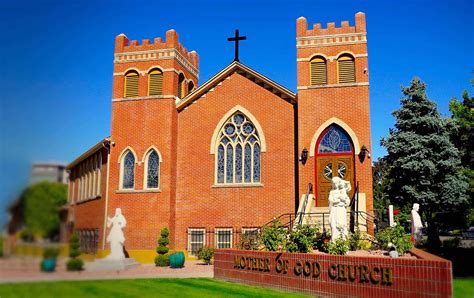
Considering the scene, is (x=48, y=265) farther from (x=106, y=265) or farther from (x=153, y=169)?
(x=153, y=169)

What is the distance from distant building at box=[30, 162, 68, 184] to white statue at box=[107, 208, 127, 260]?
725 millimetres

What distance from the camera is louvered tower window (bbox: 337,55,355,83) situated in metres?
21.1

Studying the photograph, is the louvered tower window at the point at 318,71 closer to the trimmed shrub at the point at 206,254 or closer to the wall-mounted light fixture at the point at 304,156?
the wall-mounted light fixture at the point at 304,156

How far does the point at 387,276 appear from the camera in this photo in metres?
10.1

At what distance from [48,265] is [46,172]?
0.31 m

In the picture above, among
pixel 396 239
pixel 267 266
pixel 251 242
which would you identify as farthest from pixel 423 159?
pixel 267 266

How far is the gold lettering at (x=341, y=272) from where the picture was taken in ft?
36.2

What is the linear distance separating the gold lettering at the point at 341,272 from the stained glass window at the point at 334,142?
10269mm

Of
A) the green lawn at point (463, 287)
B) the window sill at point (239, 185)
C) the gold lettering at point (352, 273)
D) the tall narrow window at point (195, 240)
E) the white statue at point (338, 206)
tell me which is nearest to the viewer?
the green lawn at point (463, 287)

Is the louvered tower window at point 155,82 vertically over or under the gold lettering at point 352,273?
over

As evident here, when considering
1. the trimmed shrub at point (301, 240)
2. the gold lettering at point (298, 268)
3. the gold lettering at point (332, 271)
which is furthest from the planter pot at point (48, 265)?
Result: the trimmed shrub at point (301, 240)

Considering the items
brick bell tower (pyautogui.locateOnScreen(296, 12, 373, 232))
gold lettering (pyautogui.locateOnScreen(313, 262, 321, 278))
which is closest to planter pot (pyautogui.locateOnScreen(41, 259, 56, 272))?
gold lettering (pyautogui.locateOnScreen(313, 262, 321, 278))

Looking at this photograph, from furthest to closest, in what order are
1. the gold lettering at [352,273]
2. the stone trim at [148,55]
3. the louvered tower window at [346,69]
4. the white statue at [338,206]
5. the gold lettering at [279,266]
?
1. the stone trim at [148,55]
2. the louvered tower window at [346,69]
3. the white statue at [338,206]
4. the gold lettering at [279,266]
5. the gold lettering at [352,273]

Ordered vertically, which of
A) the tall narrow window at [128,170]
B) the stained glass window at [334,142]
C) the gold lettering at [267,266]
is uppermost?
the stained glass window at [334,142]
